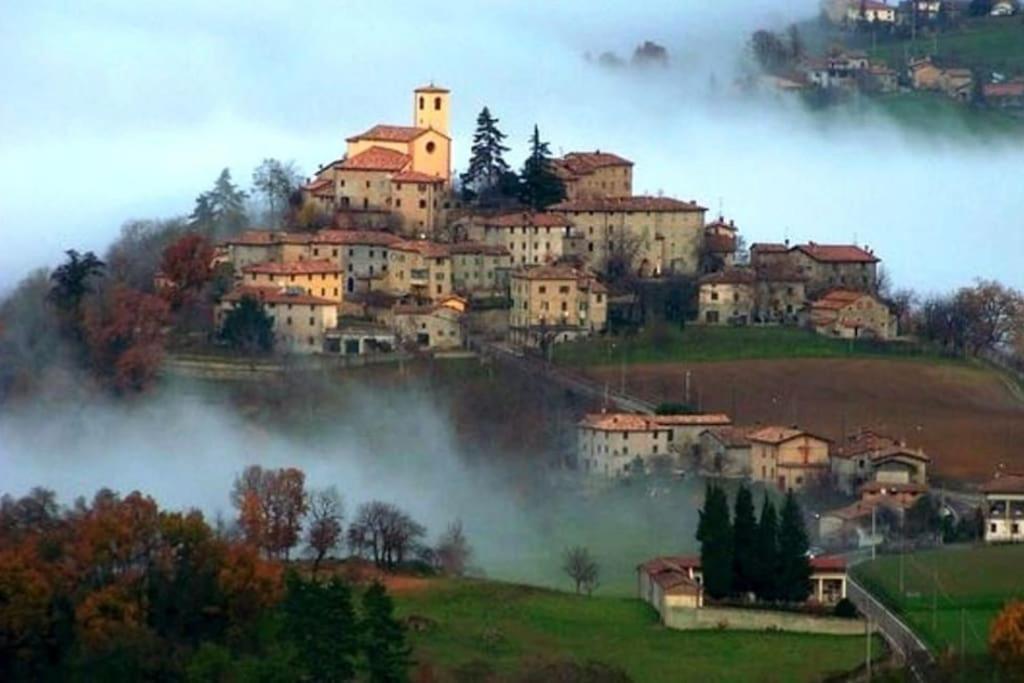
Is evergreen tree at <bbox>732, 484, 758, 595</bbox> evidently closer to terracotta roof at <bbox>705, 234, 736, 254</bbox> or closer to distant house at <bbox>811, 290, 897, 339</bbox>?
distant house at <bbox>811, 290, 897, 339</bbox>

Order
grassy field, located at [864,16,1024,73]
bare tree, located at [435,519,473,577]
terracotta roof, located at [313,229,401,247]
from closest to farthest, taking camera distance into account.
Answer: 1. bare tree, located at [435,519,473,577]
2. terracotta roof, located at [313,229,401,247]
3. grassy field, located at [864,16,1024,73]

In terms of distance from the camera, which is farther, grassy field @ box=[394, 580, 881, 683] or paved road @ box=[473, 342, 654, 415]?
paved road @ box=[473, 342, 654, 415]

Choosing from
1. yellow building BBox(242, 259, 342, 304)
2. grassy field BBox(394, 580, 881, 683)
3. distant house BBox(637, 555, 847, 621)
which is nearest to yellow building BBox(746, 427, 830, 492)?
Result: distant house BBox(637, 555, 847, 621)

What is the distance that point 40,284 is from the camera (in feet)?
242

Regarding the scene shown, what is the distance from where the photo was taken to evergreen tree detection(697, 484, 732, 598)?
5450cm

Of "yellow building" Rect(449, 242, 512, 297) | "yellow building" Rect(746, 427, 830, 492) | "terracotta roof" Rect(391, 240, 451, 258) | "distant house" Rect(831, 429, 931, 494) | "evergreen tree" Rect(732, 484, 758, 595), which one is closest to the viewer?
"evergreen tree" Rect(732, 484, 758, 595)

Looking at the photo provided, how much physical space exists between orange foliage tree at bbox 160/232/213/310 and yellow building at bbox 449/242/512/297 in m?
3.76

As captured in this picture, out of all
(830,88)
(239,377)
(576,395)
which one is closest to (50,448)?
(239,377)

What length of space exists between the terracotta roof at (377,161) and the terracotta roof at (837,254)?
21.1ft

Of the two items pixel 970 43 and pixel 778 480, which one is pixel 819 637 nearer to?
pixel 778 480

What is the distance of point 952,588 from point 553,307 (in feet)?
53.7

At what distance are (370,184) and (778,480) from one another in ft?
42.7

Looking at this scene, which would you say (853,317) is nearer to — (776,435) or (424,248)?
(424,248)

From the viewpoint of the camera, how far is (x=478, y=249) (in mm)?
72750
